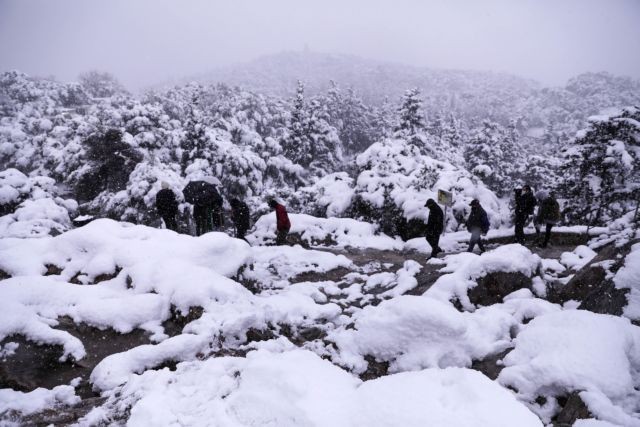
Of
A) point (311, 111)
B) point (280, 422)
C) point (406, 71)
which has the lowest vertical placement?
point (280, 422)

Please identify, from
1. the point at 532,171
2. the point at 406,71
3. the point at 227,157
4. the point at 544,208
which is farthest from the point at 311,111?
the point at 406,71

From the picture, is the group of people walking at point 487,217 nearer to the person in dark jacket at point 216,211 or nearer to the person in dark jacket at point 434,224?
the person in dark jacket at point 434,224

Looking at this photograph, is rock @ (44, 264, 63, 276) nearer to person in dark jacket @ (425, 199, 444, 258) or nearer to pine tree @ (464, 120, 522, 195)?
person in dark jacket @ (425, 199, 444, 258)

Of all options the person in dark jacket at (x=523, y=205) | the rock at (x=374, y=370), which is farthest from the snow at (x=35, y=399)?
the person in dark jacket at (x=523, y=205)

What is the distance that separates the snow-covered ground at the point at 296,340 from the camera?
2.94 meters

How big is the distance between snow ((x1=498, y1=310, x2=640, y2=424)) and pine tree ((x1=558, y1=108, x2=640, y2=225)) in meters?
10.7

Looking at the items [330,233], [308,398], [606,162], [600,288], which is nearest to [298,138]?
[330,233]

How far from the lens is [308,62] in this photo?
7549 inches

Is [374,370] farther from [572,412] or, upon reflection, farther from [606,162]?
[606,162]

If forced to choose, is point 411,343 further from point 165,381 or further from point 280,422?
point 165,381

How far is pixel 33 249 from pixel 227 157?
9579 millimetres

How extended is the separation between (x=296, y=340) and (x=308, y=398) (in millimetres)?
2365

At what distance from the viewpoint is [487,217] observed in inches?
394

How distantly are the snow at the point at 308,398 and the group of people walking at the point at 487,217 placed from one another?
20.5ft
